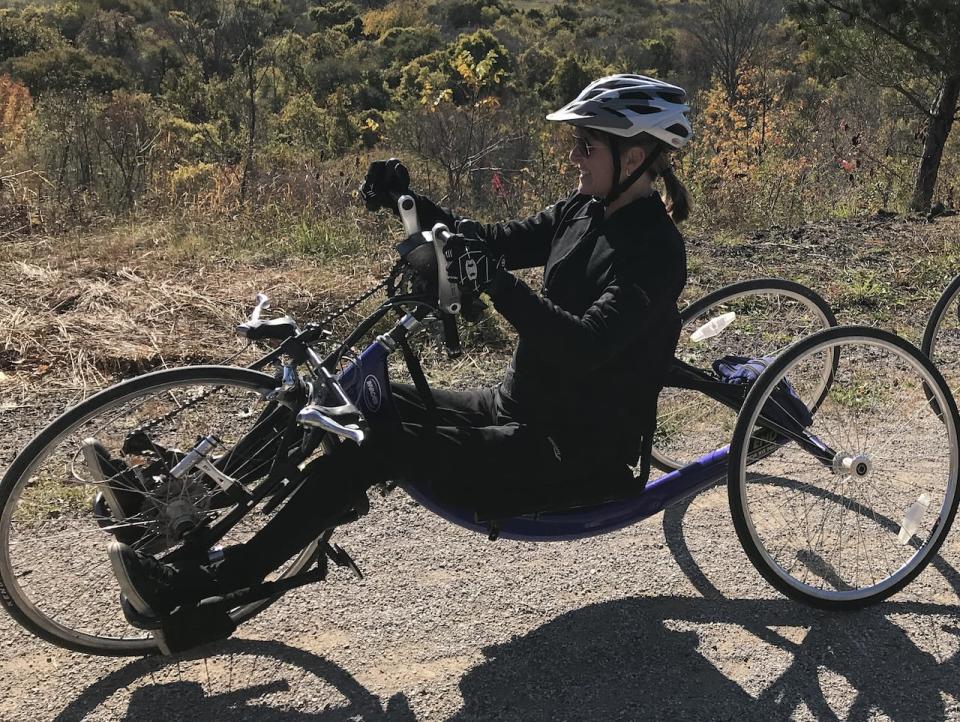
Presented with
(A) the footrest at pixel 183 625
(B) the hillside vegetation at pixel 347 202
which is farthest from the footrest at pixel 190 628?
(B) the hillside vegetation at pixel 347 202

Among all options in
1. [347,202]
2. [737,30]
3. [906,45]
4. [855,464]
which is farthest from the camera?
[737,30]

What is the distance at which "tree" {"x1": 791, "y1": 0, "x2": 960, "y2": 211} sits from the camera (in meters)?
8.28

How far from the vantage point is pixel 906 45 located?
28.4 ft

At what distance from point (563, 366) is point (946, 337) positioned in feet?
12.3

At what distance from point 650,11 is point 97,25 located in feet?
101

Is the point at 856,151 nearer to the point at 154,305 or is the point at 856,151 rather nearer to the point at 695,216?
the point at 695,216

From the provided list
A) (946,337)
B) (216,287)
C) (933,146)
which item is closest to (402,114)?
(933,146)

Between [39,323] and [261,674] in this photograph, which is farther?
[39,323]

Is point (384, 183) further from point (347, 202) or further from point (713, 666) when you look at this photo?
point (347, 202)

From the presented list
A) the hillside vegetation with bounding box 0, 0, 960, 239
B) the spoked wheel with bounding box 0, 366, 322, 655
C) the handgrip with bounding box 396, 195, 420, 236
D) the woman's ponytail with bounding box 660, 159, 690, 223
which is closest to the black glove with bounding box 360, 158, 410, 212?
the handgrip with bounding box 396, 195, 420, 236

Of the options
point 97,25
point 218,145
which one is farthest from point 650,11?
point 218,145

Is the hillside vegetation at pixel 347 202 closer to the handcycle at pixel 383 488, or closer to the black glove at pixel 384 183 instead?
the handcycle at pixel 383 488

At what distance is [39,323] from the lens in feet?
→ 16.5

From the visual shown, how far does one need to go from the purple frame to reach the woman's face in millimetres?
838
